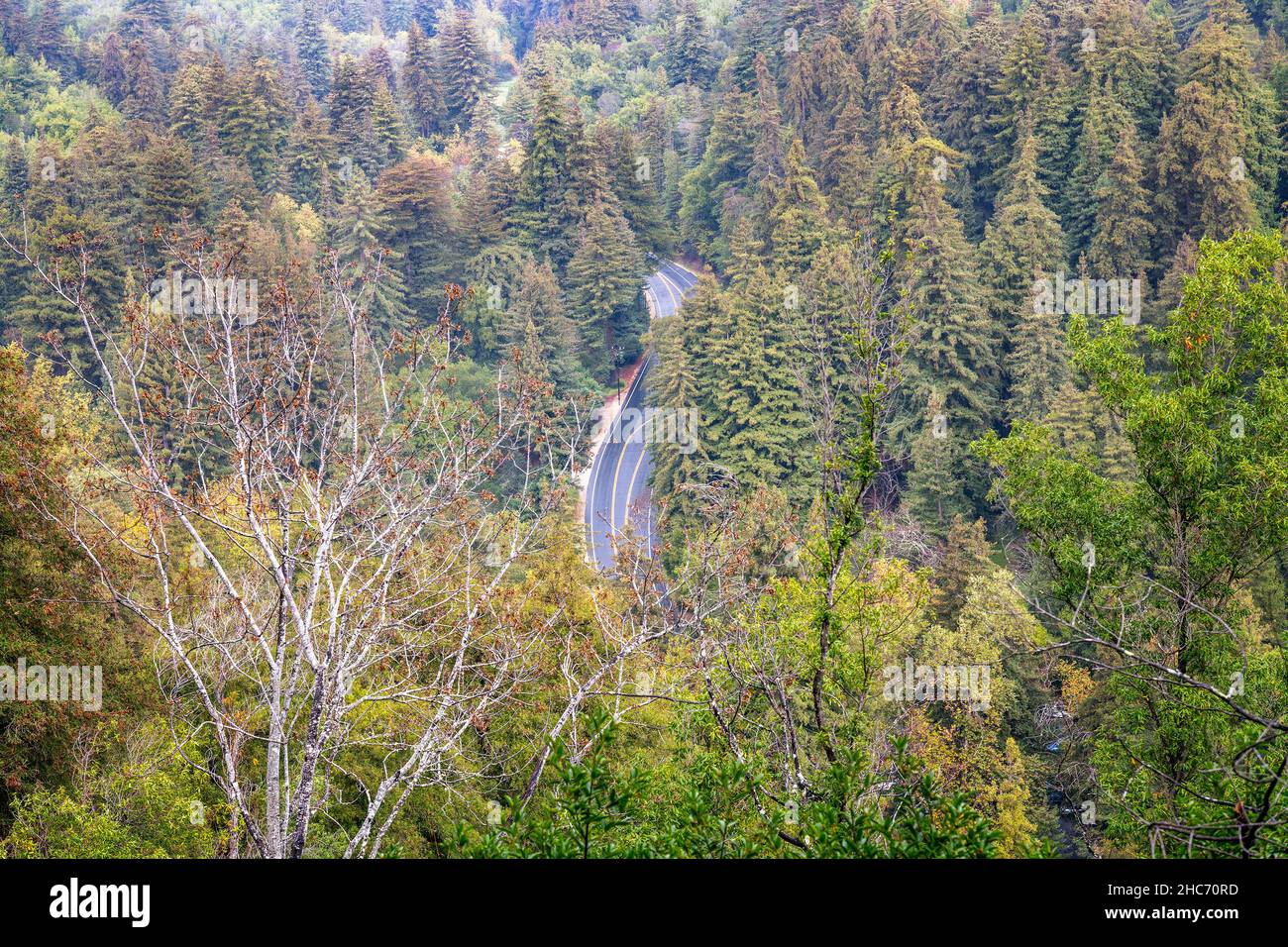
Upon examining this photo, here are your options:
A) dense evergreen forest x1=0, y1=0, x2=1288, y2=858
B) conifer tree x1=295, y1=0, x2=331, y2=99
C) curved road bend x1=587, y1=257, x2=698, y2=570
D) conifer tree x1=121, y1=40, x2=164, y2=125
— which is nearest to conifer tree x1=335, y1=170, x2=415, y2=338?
dense evergreen forest x1=0, y1=0, x2=1288, y2=858

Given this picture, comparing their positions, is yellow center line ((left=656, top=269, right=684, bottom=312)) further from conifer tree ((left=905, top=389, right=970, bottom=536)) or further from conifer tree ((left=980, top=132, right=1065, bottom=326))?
conifer tree ((left=905, top=389, right=970, bottom=536))

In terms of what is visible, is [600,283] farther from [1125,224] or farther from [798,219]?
[1125,224]

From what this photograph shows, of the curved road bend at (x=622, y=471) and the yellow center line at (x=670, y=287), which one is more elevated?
the yellow center line at (x=670, y=287)

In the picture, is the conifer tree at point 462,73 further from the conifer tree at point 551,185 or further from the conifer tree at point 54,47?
the conifer tree at point 54,47

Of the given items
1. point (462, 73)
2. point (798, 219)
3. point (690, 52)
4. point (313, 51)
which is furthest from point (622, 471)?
point (313, 51)

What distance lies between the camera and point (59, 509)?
45.3 ft

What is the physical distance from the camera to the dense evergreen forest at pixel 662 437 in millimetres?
8328

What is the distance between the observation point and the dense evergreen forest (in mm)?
8328

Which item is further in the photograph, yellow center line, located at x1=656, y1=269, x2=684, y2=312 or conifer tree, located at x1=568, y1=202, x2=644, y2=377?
yellow center line, located at x1=656, y1=269, x2=684, y2=312

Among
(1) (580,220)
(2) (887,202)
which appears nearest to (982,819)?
(2) (887,202)

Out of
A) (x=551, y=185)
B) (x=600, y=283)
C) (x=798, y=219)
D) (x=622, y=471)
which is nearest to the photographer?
(x=622, y=471)

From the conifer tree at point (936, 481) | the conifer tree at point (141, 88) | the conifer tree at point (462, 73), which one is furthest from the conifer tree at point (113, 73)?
the conifer tree at point (936, 481)

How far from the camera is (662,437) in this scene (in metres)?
33.6
